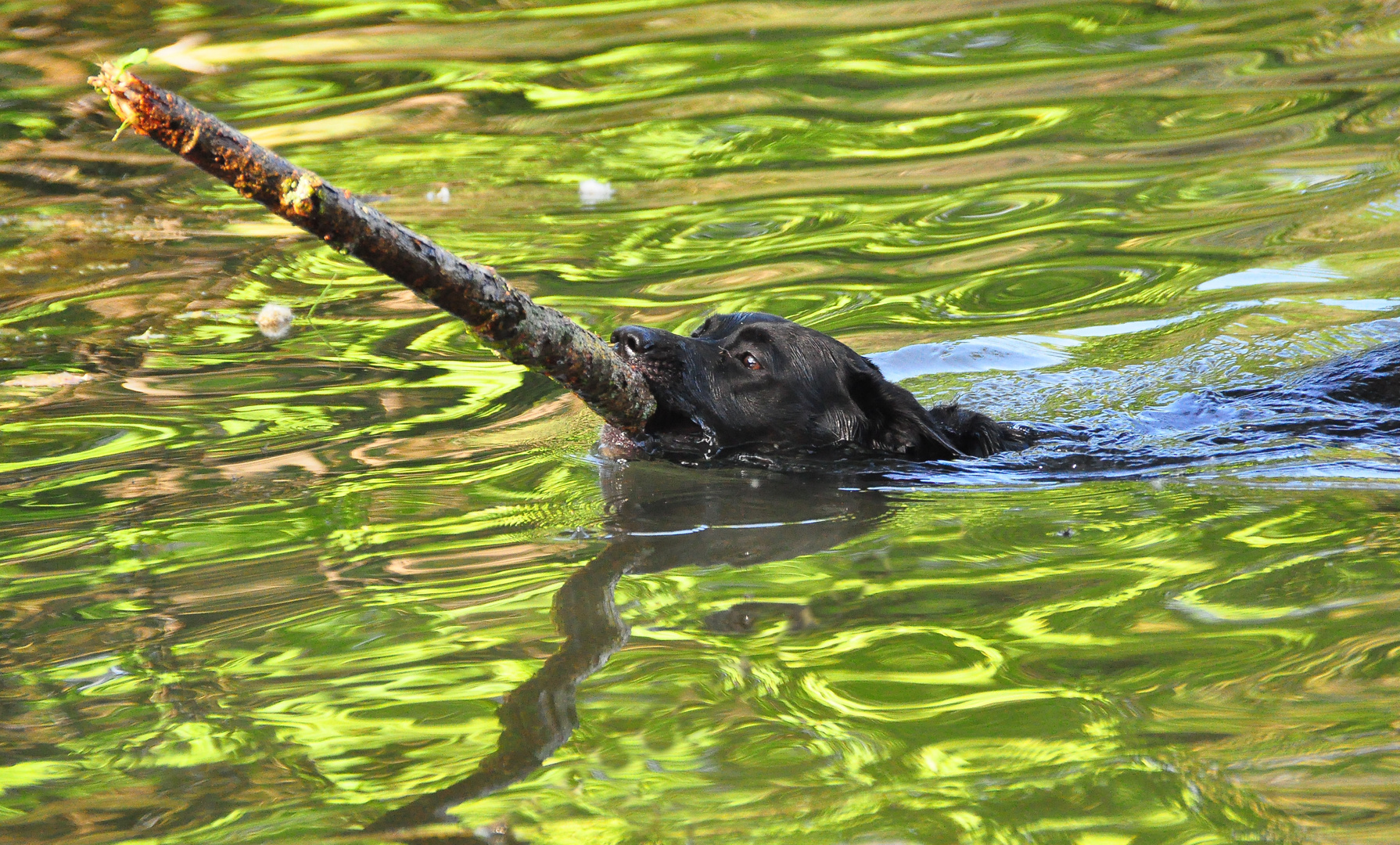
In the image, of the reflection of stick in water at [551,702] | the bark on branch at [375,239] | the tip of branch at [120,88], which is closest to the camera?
the reflection of stick in water at [551,702]

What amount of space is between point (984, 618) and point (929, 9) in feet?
34.0

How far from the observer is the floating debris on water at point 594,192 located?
10273mm

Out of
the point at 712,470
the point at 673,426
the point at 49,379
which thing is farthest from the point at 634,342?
the point at 49,379

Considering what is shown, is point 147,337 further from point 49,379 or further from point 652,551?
point 652,551

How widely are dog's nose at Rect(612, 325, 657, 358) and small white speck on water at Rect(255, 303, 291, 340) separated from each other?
3.00 meters

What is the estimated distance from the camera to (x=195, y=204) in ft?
34.2

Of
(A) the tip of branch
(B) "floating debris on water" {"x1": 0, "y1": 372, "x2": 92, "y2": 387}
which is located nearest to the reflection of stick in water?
(A) the tip of branch

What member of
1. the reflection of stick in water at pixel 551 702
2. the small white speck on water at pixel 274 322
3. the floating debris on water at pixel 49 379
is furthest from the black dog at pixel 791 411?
the floating debris on water at pixel 49 379

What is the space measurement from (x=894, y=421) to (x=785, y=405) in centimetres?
51

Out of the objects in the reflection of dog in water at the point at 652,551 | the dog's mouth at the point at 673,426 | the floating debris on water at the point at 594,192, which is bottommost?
the reflection of dog in water at the point at 652,551

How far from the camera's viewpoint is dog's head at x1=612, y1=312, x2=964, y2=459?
19.1 ft

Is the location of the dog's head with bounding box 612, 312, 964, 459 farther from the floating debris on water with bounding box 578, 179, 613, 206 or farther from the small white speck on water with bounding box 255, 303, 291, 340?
the floating debris on water with bounding box 578, 179, 613, 206

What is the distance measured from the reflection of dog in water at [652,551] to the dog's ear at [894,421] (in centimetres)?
44

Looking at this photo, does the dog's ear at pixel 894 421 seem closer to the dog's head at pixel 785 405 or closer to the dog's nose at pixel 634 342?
the dog's head at pixel 785 405
